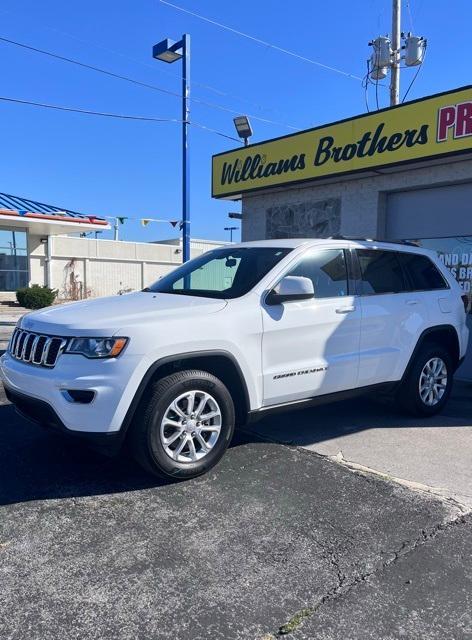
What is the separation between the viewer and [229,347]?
4.30 metres

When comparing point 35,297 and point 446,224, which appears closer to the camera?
point 446,224

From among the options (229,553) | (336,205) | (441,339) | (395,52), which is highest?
(395,52)

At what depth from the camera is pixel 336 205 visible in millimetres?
9523

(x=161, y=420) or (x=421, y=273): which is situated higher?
(x=421, y=273)

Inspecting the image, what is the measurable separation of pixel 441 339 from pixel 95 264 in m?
31.1

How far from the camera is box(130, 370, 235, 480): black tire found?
3930mm

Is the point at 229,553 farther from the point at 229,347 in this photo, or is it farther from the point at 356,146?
the point at 356,146

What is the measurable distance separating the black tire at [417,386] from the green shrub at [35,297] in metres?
A: 22.6

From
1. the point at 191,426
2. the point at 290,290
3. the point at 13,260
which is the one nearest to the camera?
the point at 191,426

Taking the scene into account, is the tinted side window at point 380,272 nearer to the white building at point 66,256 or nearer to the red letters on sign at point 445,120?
the red letters on sign at point 445,120

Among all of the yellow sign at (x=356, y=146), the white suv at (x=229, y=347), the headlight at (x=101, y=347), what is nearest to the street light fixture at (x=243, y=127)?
the yellow sign at (x=356, y=146)

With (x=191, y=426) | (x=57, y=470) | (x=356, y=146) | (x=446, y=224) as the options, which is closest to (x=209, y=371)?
(x=191, y=426)

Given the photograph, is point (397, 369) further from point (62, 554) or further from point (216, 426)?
point (62, 554)

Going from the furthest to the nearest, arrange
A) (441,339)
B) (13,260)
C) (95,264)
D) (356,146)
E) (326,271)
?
1. (95,264)
2. (13,260)
3. (356,146)
4. (441,339)
5. (326,271)
